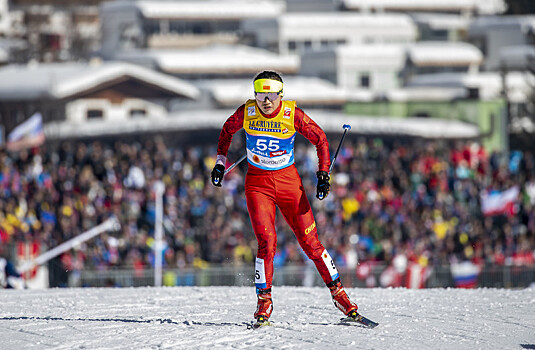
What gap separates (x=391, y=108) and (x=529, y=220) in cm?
1942

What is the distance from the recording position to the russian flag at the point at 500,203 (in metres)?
21.4

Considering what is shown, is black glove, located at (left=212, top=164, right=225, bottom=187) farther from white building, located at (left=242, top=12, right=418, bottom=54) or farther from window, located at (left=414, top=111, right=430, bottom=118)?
white building, located at (left=242, top=12, right=418, bottom=54)

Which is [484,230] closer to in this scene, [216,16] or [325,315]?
[325,315]

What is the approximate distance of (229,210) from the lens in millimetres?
20938

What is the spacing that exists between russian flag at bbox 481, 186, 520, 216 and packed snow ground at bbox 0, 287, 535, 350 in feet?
33.7

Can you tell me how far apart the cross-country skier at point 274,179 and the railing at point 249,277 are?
342 inches

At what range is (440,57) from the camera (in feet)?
166

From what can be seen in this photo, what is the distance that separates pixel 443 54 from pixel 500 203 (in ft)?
99.4

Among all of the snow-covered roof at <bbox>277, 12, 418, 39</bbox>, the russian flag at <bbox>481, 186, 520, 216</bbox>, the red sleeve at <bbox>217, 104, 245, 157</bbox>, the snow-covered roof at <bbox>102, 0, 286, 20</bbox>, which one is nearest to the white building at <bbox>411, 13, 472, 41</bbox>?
the snow-covered roof at <bbox>277, 12, 418, 39</bbox>

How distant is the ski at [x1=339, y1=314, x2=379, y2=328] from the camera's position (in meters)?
8.25

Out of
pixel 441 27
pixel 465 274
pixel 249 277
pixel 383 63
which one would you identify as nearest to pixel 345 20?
pixel 441 27

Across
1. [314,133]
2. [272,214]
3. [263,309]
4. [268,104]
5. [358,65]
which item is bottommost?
[263,309]

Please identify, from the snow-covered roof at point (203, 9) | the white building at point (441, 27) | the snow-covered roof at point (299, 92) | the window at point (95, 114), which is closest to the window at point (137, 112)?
the window at point (95, 114)

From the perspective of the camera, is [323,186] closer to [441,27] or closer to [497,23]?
[497,23]
